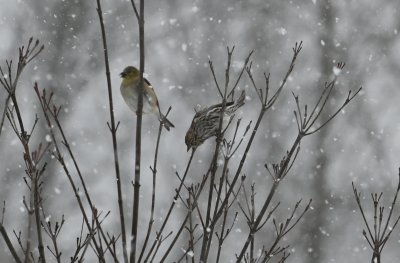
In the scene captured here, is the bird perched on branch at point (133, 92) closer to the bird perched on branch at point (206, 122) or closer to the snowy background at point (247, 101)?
the bird perched on branch at point (206, 122)

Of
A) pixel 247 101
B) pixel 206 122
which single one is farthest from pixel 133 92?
pixel 247 101

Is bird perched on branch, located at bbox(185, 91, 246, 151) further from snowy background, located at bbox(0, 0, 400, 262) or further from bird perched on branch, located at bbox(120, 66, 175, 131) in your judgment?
snowy background, located at bbox(0, 0, 400, 262)

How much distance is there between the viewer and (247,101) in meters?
12.6

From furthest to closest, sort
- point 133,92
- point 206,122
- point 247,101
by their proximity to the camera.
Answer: point 247,101 → point 133,92 → point 206,122

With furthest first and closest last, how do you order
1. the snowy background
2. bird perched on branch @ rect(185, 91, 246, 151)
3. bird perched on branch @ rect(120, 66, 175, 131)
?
1. the snowy background
2. bird perched on branch @ rect(120, 66, 175, 131)
3. bird perched on branch @ rect(185, 91, 246, 151)

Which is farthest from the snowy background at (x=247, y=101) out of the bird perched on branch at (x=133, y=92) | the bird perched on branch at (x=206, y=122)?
the bird perched on branch at (x=206, y=122)

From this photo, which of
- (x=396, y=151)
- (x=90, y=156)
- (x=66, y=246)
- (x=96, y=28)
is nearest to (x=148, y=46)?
(x=96, y=28)

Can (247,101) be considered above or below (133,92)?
above

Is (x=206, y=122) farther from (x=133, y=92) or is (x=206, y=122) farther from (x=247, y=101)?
(x=247, y=101)

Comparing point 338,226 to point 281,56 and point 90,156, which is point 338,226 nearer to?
point 281,56

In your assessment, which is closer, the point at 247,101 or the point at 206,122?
the point at 206,122

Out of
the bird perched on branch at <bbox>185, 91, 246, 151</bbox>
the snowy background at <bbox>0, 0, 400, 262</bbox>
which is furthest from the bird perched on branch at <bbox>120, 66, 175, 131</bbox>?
the snowy background at <bbox>0, 0, 400, 262</bbox>

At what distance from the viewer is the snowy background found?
11357mm

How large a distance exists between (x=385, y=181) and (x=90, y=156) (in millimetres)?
5160
